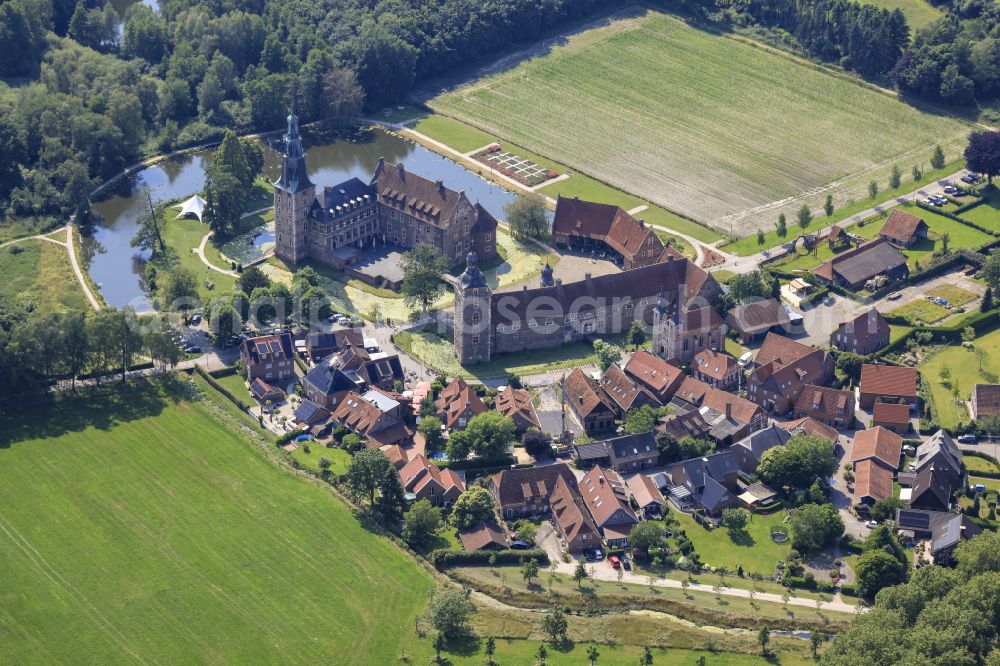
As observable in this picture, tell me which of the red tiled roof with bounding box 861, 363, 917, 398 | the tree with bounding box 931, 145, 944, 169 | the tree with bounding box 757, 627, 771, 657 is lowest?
the tree with bounding box 757, 627, 771, 657

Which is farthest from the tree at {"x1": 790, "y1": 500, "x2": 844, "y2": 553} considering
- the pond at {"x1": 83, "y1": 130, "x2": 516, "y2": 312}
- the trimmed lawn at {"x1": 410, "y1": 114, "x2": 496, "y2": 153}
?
the trimmed lawn at {"x1": 410, "y1": 114, "x2": 496, "y2": 153}

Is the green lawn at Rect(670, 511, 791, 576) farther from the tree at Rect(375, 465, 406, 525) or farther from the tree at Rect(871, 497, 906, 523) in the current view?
the tree at Rect(375, 465, 406, 525)

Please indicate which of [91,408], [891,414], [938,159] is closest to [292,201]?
[91,408]

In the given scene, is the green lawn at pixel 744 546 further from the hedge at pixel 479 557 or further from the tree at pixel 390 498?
the tree at pixel 390 498

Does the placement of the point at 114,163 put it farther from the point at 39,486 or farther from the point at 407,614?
the point at 407,614

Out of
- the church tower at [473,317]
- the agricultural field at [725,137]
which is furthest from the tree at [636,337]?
the agricultural field at [725,137]

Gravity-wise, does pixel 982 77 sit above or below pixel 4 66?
above

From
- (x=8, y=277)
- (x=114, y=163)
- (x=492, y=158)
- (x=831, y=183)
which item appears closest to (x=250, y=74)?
(x=114, y=163)

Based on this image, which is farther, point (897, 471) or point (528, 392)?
Answer: point (528, 392)
